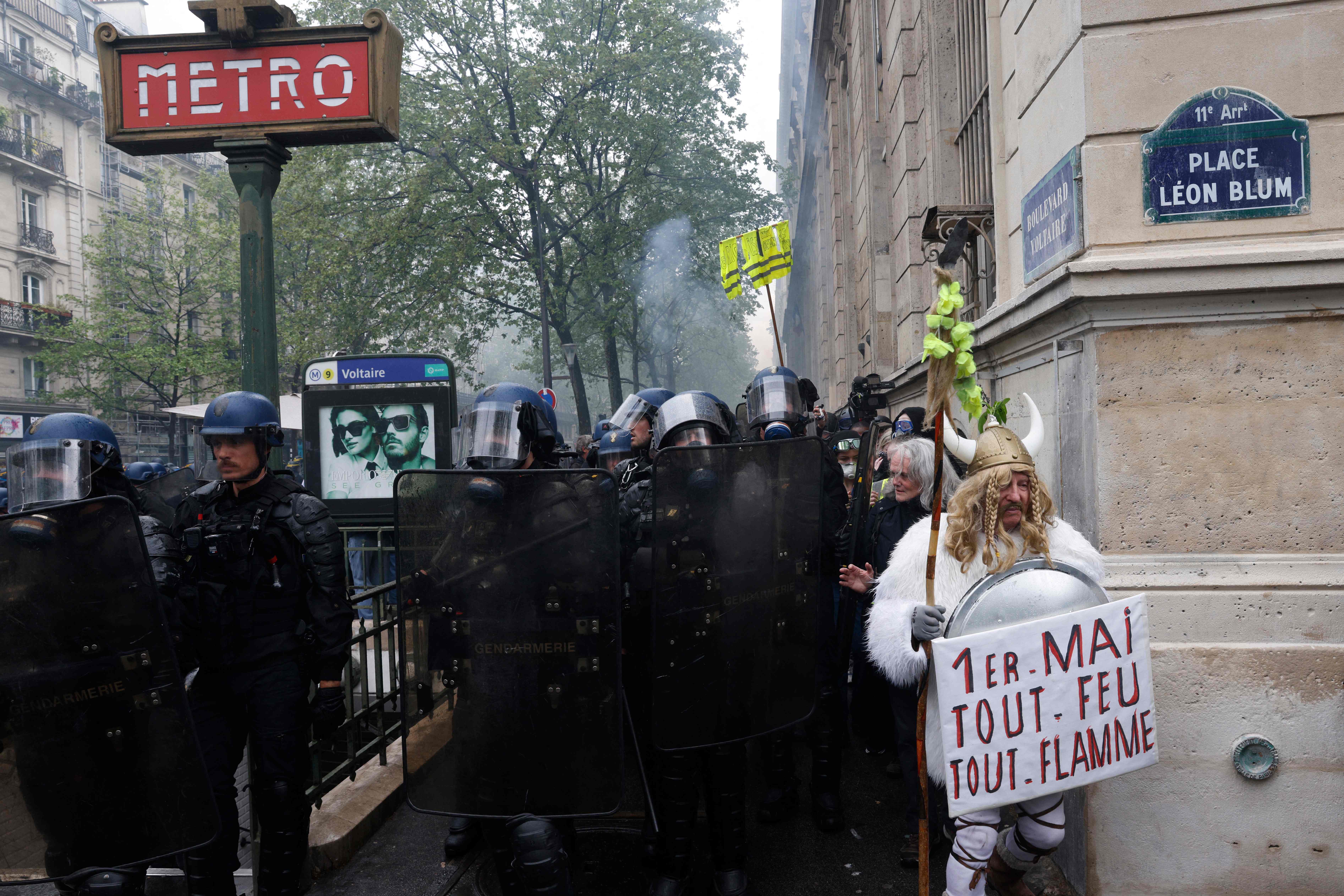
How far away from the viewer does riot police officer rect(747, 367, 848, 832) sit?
4.29 metres

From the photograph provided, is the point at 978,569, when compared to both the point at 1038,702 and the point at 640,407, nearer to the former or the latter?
the point at 1038,702

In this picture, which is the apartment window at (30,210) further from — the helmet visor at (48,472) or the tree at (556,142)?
the helmet visor at (48,472)

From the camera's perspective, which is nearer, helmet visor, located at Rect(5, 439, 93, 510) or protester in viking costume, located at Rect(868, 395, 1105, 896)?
protester in viking costume, located at Rect(868, 395, 1105, 896)

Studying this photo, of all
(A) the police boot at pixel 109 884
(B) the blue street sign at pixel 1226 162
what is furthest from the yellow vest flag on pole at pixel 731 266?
(A) the police boot at pixel 109 884

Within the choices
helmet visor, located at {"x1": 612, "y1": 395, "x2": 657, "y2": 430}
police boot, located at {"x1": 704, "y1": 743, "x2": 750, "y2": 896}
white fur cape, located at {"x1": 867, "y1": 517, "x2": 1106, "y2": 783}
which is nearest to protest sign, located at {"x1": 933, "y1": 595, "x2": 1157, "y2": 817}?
white fur cape, located at {"x1": 867, "y1": 517, "x2": 1106, "y2": 783}

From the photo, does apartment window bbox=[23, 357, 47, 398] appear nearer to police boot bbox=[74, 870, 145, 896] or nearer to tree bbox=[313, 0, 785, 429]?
tree bbox=[313, 0, 785, 429]

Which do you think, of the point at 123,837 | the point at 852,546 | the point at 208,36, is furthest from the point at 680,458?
the point at 208,36

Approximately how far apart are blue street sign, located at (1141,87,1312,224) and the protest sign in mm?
1605

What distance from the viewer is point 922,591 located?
3.11 metres

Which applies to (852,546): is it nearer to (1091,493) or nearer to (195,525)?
(1091,493)

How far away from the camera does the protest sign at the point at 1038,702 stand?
283cm

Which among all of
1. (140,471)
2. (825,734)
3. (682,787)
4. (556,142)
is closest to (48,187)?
(556,142)

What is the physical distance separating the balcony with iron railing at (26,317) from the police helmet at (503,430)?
1294 inches

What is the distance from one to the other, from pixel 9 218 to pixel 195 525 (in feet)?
123
